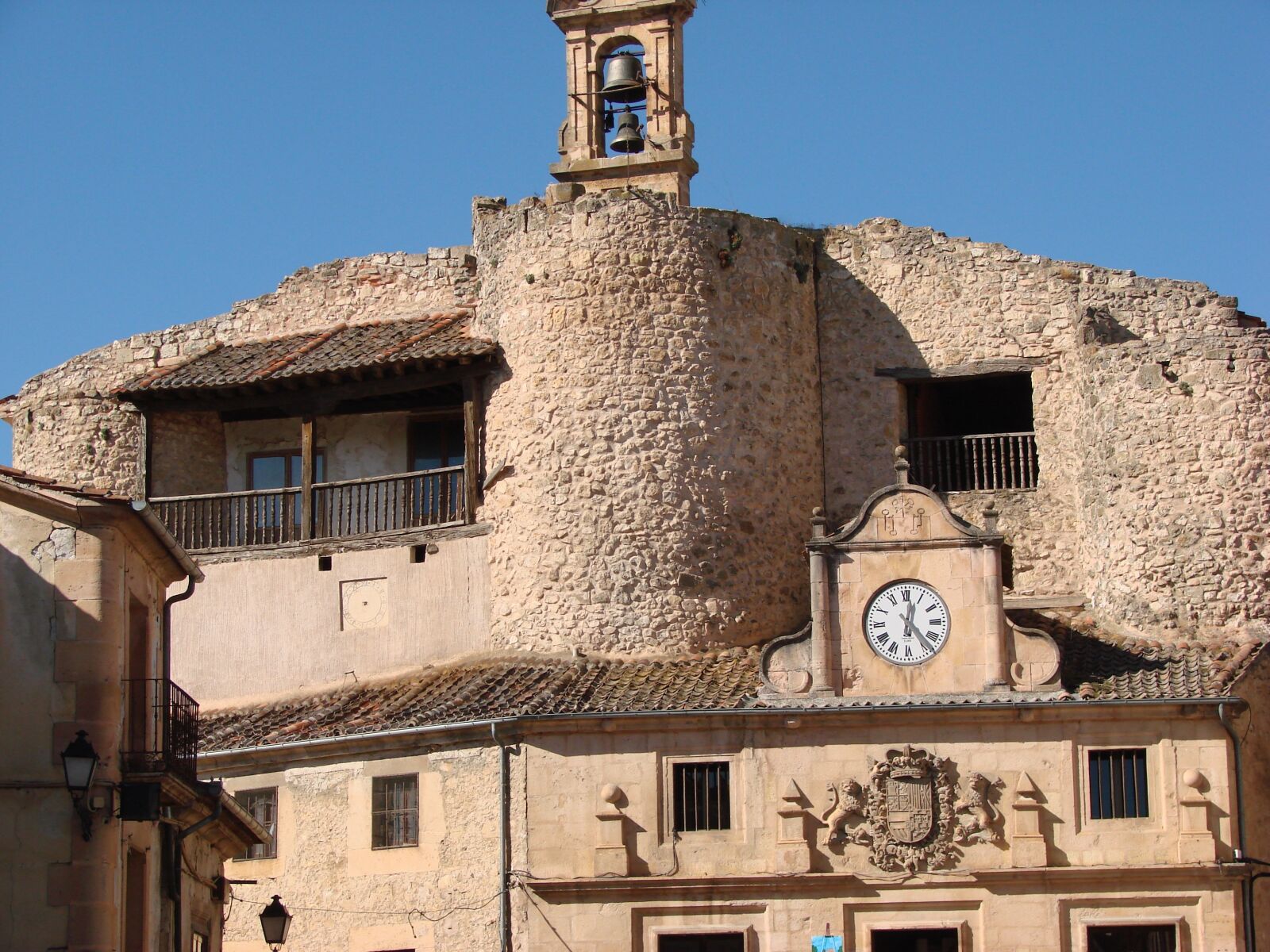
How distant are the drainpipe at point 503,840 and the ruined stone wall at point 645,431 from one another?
9.82ft

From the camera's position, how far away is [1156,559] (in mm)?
31688

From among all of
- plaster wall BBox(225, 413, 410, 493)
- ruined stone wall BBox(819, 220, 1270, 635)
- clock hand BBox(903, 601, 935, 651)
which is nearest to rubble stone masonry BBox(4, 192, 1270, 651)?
ruined stone wall BBox(819, 220, 1270, 635)

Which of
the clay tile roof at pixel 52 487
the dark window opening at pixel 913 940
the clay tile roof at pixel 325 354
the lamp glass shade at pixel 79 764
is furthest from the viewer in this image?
the clay tile roof at pixel 325 354

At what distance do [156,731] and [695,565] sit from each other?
396 inches

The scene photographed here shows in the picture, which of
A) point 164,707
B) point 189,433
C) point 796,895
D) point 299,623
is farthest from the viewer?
point 189,433

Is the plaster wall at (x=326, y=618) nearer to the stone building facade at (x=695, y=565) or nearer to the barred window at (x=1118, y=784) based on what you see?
the stone building facade at (x=695, y=565)

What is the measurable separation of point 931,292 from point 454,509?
22.4ft

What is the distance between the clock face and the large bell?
9.28 metres

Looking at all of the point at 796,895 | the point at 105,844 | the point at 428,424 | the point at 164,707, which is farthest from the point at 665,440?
the point at 105,844

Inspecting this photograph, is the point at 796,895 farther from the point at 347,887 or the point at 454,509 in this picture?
the point at 454,509

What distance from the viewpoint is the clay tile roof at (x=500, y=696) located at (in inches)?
1163

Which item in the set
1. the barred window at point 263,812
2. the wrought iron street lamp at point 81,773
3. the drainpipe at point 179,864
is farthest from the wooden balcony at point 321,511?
the wrought iron street lamp at point 81,773

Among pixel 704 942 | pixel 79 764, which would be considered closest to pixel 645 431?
pixel 704 942

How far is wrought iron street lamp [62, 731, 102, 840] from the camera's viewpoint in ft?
69.4
